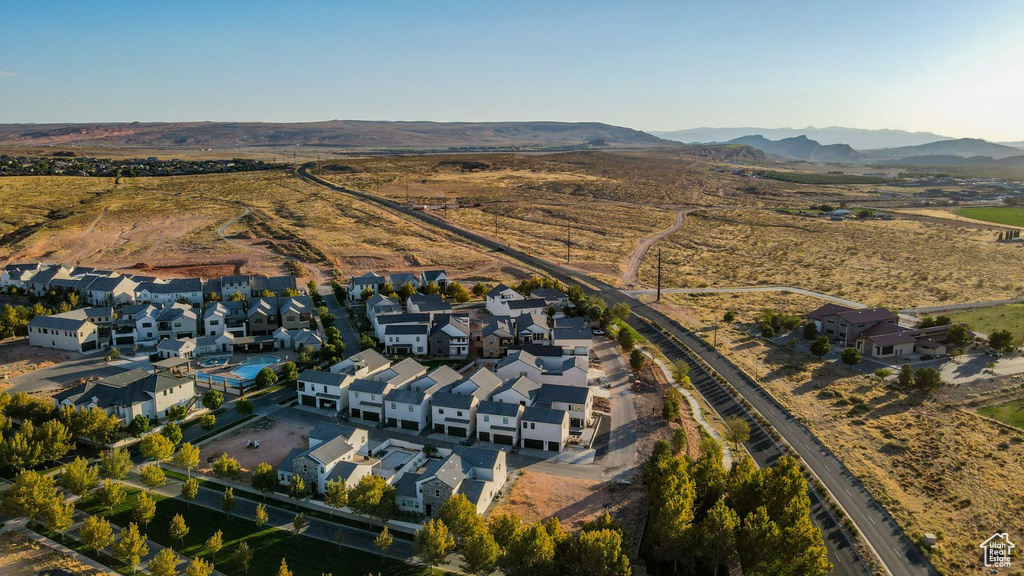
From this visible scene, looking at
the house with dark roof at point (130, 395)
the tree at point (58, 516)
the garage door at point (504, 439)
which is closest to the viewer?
the tree at point (58, 516)

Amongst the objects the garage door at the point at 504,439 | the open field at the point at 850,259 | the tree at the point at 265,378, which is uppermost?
the open field at the point at 850,259

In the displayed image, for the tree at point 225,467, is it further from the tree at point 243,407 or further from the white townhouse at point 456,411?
the white townhouse at point 456,411

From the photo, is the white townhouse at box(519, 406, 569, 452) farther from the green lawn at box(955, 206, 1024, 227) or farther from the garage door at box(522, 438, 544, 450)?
the green lawn at box(955, 206, 1024, 227)

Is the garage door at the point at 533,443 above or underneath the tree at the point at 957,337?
underneath

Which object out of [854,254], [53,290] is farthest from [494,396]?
[854,254]

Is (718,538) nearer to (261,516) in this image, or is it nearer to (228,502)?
(261,516)

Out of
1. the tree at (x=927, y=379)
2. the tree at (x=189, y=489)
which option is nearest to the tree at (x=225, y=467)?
the tree at (x=189, y=489)

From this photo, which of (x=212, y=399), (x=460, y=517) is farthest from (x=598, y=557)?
(x=212, y=399)

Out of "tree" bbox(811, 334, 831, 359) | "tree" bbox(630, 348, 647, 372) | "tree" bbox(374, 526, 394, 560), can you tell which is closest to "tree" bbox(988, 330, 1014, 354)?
"tree" bbox(811, 334, 831, 359)
